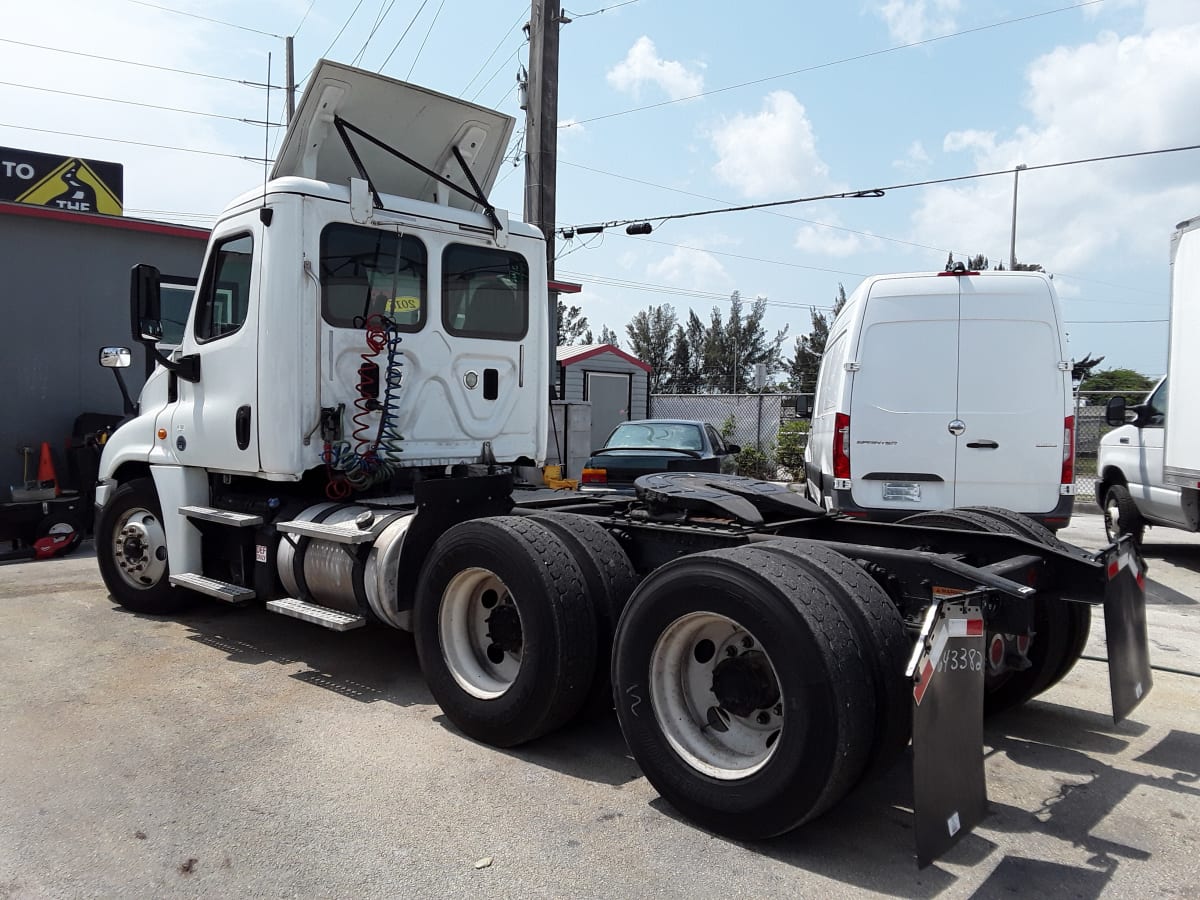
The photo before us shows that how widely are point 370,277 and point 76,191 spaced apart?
14231mm

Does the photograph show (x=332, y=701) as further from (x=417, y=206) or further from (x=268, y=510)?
(x=417, y=206)

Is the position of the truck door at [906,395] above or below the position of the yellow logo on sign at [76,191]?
below

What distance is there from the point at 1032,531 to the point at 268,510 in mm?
4490

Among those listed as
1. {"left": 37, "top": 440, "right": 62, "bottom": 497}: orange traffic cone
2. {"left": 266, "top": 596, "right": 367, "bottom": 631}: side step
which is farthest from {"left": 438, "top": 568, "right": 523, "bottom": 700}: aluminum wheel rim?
{"left": 37, "top": 440, "right": 62, "bottom": 497}: orange traffic cone

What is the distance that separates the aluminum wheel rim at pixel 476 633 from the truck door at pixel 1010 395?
4.33m

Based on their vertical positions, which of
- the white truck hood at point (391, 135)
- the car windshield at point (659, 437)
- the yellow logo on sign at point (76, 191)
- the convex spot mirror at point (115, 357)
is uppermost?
the yellow logo on sign at point (76, 191)

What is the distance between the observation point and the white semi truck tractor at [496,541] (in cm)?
320

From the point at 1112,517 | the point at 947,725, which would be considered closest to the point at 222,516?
the point at 947,725

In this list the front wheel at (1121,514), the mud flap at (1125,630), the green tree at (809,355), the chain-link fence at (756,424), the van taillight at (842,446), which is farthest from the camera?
the green tree at (809,355)

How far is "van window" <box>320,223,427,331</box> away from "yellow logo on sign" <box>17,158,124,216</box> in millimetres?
13240

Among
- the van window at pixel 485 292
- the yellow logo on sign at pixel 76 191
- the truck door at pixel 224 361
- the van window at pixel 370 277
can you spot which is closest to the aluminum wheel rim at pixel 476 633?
the truck door at pixel 224 361

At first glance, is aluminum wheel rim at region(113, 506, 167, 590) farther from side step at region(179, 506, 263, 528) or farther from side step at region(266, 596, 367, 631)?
side step at region(266, 596, 367, 631)

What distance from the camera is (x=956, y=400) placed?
7258 millimetres

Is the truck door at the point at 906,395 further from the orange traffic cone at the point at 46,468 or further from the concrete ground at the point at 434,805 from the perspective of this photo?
the orange traffic cone at the point at 46,468
